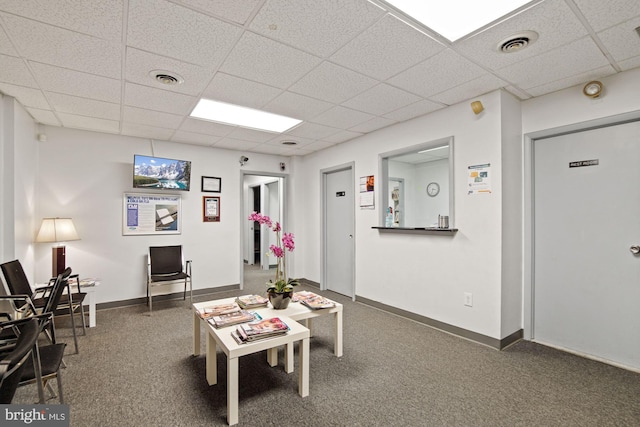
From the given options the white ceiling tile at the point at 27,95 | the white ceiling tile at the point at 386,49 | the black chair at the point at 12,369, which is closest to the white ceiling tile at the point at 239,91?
the white ceiling tile at the point at 386,49

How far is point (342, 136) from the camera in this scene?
14.8 ft

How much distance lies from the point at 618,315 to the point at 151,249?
A: 5.41 meters

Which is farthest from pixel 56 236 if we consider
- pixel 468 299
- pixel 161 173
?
pixel 468 299

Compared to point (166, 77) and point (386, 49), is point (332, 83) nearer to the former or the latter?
point (386, 49)

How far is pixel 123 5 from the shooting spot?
67.5 inches

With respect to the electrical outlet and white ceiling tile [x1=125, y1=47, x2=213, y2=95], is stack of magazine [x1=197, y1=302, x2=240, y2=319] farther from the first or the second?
the electrical outlet

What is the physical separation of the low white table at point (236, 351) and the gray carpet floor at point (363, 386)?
0.10m

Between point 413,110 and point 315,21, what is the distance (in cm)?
191

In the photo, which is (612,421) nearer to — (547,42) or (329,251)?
(547,42)

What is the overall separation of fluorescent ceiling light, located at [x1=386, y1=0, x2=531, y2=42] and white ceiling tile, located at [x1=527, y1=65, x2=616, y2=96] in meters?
1.34

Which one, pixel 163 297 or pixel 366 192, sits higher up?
pixel 366 192

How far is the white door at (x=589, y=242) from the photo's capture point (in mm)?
2572

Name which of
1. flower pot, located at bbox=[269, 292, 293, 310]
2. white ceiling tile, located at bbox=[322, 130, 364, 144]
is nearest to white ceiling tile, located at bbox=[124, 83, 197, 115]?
white ceiling tile, located at bbox=[322, 130, 364, 144]

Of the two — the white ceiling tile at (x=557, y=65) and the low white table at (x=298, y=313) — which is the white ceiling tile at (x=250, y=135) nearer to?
the low white table at (x=298, y=313)
